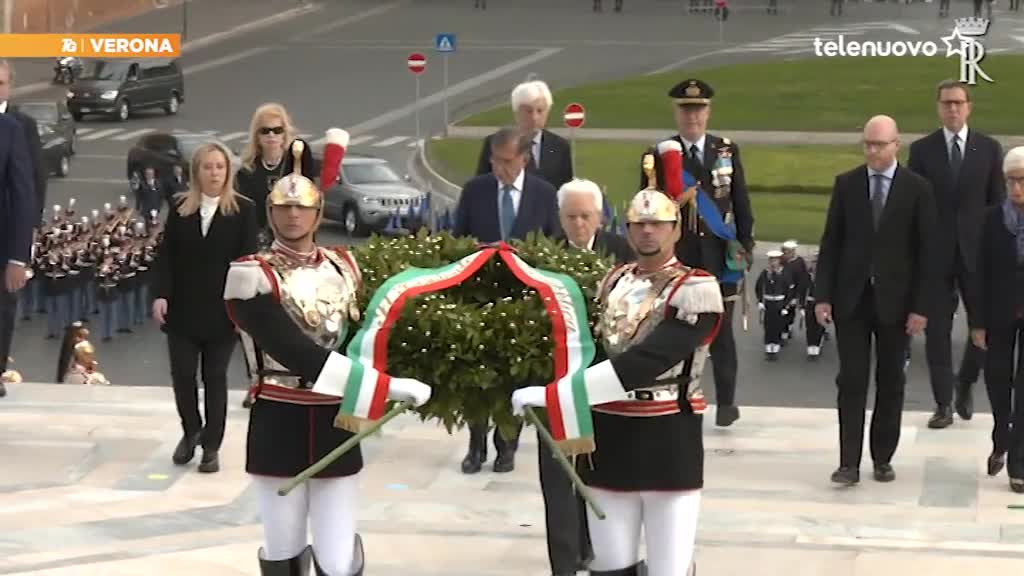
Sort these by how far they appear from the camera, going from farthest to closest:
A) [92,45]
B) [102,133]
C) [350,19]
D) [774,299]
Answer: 1. [350,19]
2. [92,45]
3. [102,133]
4. [774,299]

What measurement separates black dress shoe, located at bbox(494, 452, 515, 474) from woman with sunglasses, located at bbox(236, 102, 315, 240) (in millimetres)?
1654

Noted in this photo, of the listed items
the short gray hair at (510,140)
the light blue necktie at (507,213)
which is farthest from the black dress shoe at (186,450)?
the short gray hair at (510,140)


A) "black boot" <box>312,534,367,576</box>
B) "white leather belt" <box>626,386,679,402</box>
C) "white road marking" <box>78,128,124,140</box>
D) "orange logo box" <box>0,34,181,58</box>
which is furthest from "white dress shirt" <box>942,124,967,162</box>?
"orange logo box" <box>0,34,181,58</box>

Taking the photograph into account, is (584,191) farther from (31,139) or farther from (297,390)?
(31,139)

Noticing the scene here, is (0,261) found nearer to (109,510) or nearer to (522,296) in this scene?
(109,510)

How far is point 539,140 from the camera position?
420 inches

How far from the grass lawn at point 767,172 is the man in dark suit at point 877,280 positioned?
→ 54.0ft

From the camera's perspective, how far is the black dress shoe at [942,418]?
11.4 metres

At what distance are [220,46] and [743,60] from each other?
14272 millimetres

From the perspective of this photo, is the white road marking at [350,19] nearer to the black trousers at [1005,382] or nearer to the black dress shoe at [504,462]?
the black dress shoe at [504,462]

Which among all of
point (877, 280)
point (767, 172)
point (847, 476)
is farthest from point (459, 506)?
point (767, 172)

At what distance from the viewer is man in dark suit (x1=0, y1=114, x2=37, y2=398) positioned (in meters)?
10.6

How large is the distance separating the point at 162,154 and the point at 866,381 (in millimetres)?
25042

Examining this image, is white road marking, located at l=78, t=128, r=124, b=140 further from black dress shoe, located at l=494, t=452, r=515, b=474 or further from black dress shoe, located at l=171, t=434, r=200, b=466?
black dress shoe, located at l=494, t=452, r=515, b=474
